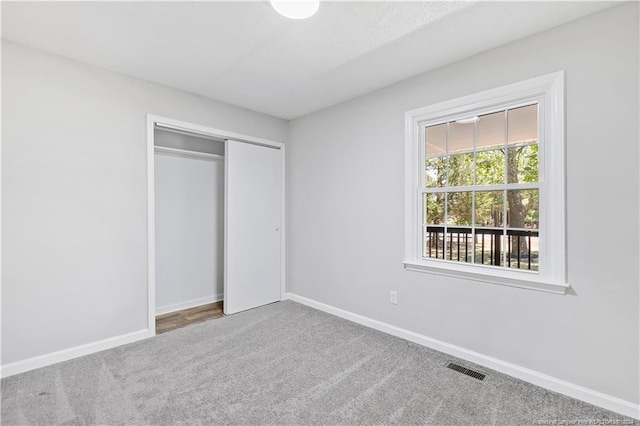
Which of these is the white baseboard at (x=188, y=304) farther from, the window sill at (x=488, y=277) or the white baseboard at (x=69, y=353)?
the window sill at (x=488, y=277)

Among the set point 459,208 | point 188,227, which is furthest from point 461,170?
point 188,227

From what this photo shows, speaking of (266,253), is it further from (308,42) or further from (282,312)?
(308,42)

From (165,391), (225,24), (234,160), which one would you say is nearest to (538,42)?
(225,24)

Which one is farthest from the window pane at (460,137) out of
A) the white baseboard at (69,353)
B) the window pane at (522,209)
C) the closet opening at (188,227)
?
the white baseboard at (69,353)

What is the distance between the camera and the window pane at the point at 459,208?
8.73 ft

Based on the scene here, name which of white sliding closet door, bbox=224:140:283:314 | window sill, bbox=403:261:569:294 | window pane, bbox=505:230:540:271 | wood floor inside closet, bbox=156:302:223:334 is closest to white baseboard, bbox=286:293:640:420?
window sill, bbox=403:261:569:294

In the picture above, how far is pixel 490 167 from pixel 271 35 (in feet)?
6.62

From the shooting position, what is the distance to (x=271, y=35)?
7.22 ft

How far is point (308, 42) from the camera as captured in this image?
7.51 feet

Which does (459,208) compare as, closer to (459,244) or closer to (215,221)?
(459,244)

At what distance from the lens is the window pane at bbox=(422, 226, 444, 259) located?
9.38 feet

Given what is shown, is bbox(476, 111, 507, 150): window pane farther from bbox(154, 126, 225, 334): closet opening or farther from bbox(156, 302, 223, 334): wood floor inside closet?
bbox(156, 302, 223, 334): wood floor inside closet

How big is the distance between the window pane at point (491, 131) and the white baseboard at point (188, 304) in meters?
3.65

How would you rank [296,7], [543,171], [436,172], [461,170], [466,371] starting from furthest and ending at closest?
[436,172] → [461,170] → [466,371] → [543,171] → [296,7]
